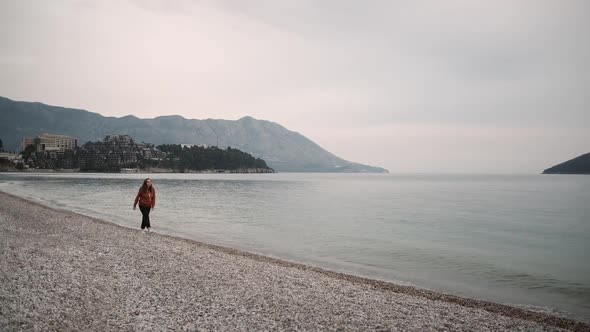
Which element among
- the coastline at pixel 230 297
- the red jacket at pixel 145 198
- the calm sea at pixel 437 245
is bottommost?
the calm sea at pixel 437 245

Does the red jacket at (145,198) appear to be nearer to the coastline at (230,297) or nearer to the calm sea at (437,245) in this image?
the calm sea at (437,245)

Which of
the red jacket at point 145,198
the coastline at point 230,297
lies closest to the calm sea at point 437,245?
the coastline at point 230,297

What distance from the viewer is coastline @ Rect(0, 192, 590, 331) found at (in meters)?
8.59

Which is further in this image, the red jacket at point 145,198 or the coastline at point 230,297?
the red jacket at point 145,198

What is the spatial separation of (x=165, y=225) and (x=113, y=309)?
889 inches

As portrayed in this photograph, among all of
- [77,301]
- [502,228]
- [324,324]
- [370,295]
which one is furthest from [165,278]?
[502,228]

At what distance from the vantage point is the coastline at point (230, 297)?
338 inches

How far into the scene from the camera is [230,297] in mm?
10398

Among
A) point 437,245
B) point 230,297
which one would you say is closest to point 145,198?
point 230,297

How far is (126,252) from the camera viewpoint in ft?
51.3

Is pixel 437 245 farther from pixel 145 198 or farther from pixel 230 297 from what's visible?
pixel 145 198

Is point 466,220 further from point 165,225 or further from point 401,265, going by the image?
point 165,225

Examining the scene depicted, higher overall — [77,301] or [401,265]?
[77,301]

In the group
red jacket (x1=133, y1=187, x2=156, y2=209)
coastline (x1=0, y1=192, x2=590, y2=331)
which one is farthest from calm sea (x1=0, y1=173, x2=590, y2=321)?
red jacket (x1=133, y1=187, x2=156, y2=209)
